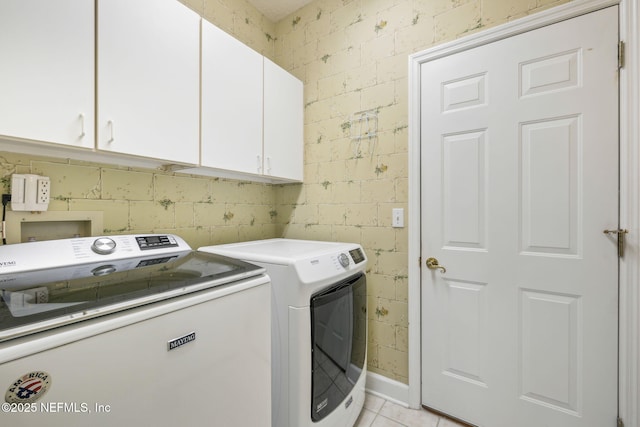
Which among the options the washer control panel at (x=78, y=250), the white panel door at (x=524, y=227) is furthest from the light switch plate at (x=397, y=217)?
the washer control panel at (x=78, y=250)

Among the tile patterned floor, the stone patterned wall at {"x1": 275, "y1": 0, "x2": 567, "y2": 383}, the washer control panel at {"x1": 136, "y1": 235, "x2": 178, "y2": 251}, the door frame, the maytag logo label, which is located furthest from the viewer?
the stone patterned wall at {"x1": 275, "y1": 0, "x2": 567, "y2": 383}

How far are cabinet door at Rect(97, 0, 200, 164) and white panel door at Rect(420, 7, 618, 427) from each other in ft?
4.36

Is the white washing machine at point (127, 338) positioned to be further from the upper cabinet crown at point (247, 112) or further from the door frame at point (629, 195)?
the door frame at point (629, 195)

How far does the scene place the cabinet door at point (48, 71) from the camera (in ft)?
2.89

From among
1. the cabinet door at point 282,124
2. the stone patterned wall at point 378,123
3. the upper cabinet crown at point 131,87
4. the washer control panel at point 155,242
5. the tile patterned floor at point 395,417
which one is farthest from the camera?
the cabinet door at point 282,124

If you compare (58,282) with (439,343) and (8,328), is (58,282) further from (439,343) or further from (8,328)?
(439,343)

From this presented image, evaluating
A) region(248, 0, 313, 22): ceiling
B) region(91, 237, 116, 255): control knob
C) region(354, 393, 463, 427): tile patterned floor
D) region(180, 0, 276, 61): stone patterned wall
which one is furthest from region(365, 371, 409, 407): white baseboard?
region(248, 0, 313, 22): ceiling

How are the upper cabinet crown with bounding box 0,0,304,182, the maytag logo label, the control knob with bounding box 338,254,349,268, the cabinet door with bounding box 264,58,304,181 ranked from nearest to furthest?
the maytag logo label
the upper cabinet crown with bounding box 0,0,304,182
the control knob with bounding box 338,254,349,268
the cabinet door with bounding box 264,58,304,181

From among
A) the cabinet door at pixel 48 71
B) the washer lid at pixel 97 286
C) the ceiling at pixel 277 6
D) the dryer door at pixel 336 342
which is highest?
the ceiling at pixel 277 6

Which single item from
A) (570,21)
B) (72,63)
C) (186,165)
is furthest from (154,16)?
(570,21)

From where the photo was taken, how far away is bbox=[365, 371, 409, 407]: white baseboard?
177cm

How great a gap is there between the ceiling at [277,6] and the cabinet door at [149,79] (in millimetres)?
986

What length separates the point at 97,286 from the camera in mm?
813

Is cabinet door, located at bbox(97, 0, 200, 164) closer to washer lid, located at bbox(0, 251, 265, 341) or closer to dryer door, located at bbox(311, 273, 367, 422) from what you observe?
washer lid, located at bbox(0, 251, 265, 341)
